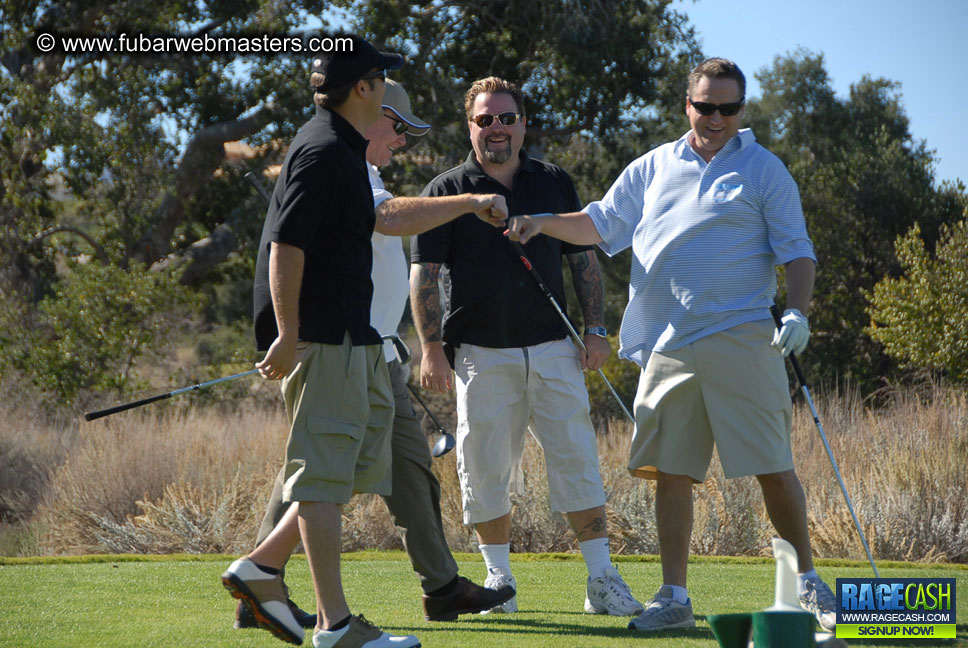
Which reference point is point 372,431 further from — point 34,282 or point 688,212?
point 34,282

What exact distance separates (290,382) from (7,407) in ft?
36.0

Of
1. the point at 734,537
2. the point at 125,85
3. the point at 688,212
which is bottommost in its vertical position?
the point at 734,537

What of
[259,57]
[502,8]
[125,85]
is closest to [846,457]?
[502,8]

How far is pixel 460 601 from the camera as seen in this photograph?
164 inches

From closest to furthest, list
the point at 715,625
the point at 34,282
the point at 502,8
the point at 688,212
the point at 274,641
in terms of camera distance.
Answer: the point at 715,625 < the point at 274,641 < the point at 688,212 < the point at 502,8 < the point at 34,282

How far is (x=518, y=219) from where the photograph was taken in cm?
420

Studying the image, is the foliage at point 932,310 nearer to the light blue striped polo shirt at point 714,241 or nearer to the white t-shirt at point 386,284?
the light blue striped polo shirt at point 714,241

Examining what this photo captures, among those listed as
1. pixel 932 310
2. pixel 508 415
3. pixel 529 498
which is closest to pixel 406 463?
pixel 508 415

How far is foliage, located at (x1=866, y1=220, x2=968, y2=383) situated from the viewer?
14047 millimetres

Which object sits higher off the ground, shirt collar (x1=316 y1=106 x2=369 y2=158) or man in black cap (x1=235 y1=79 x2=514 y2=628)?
shirt collar (x1=316 y1=106 x2=369 y2=158)

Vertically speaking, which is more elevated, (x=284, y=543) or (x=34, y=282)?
(x=34, y=282)

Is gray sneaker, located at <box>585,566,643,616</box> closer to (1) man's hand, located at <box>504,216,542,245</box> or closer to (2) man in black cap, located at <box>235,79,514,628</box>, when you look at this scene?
(2) man in black cap, located at <box>235,79,514,628</box>

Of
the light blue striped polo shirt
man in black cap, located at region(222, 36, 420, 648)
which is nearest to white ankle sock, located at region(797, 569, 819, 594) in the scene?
the light blue striped polo shirt

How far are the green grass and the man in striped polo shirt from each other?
45 centimetres
